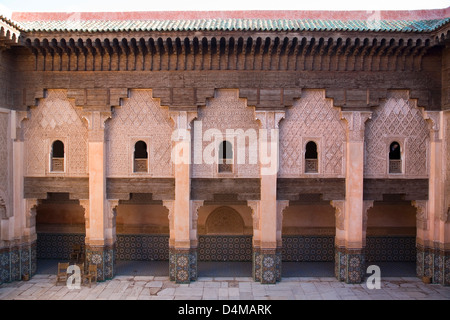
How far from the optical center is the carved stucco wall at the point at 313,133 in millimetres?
8281

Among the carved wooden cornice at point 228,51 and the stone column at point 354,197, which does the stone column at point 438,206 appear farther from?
the stone column at point 354,197

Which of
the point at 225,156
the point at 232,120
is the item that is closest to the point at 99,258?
the point at 225,156

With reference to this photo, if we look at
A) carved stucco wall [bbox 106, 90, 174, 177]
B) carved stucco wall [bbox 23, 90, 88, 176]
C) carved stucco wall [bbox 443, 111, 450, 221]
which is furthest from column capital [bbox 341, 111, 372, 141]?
carved stucco wall [bbox 23, 90, 88, 176]

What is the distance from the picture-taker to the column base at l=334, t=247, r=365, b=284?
8203 millimetres

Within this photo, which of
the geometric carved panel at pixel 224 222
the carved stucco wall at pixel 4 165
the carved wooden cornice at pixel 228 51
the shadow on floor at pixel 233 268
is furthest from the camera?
the geometric carved panel at pixel 224 222

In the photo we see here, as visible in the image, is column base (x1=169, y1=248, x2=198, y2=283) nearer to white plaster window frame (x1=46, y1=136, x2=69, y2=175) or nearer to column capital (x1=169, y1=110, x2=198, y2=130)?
column capital (x1=169, y1=110, x2=198, y2=130)

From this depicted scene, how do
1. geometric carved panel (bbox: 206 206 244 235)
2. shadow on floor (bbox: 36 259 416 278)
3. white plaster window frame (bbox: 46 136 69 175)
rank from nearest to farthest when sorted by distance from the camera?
1. white plaster window frame (bbox: 46 136 69 175)
2. shadow on floor (bbox: 36 259 416 278)
3. geometric carved panel (bbox: 206 206 244 235)

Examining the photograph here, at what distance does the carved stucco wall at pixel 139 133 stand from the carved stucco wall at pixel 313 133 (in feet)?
9.07

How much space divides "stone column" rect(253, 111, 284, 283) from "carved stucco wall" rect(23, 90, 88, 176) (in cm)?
423

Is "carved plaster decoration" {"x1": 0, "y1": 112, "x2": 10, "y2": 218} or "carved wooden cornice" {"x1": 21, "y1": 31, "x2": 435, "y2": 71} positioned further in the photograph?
"carved plaster decoration" {"x1": 0, "y1": 112, "x2": 10, "y2": 218}

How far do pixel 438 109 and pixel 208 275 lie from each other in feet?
22.4

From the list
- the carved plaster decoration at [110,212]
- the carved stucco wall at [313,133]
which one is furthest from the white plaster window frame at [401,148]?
the carved plaster decoration at [110,212]

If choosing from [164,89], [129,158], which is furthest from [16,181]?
[164,89]

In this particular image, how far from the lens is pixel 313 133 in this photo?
829 cm
